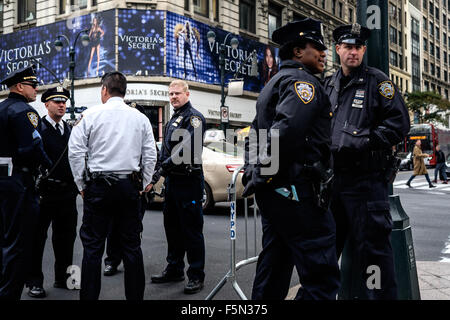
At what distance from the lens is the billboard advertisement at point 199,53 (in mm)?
24859

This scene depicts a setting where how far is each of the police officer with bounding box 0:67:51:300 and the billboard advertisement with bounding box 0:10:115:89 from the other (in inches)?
818

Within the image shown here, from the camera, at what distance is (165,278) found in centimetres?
498

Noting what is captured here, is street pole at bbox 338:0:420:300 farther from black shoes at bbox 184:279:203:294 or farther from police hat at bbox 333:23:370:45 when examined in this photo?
black shoes at bbox 184:279:203:294

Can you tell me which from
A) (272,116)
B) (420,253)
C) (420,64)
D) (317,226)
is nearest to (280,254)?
(317,226)

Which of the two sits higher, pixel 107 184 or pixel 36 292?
pixel 107 184

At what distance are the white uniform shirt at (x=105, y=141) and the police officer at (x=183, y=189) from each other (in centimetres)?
104

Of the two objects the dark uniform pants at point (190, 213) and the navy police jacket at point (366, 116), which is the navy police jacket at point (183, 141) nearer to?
the dark uniform pants at point (190, 213)

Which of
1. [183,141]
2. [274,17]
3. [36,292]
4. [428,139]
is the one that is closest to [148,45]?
[274,17]

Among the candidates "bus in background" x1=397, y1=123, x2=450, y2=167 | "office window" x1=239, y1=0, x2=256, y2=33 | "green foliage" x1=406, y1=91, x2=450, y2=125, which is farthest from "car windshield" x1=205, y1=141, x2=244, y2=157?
"green foliage" x1=406, y1=91, x2=450, y2=125

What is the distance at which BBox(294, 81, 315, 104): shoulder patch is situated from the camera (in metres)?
2.69

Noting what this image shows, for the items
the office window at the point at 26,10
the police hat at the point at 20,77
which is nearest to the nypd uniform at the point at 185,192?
the police hat at the point at 20,77

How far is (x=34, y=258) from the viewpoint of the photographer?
4.59 meters

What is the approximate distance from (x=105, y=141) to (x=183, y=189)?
128 centimetres

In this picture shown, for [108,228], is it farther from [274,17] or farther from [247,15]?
[274,17]
